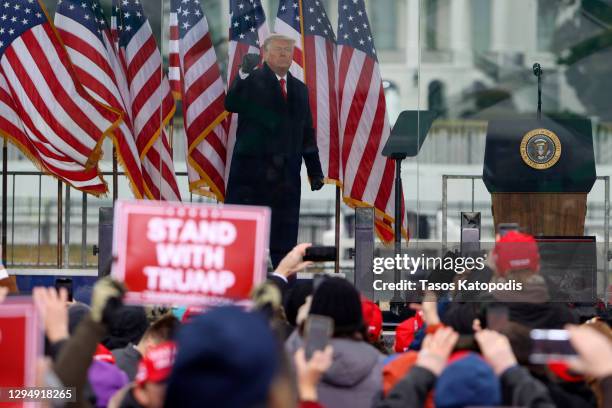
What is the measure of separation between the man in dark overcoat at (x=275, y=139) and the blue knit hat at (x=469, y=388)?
13.3 ft

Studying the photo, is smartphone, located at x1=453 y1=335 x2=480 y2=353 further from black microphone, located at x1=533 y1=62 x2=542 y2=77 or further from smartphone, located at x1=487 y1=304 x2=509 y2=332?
black microphone, located at x1=533 y1=62 x2=542 y2=77

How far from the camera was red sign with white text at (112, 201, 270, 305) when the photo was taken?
5.45 metres

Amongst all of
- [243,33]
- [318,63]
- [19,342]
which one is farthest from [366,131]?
[19,342]

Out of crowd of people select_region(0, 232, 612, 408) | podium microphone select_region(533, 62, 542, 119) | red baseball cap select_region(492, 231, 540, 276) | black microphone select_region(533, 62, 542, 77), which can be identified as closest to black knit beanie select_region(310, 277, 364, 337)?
crowd of people select_region(0, 232, 612, 408)

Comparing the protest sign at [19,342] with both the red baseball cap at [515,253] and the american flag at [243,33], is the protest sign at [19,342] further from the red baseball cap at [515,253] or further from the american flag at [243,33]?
the american flag at [243,33]

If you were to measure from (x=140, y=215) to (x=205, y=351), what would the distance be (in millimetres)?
2993

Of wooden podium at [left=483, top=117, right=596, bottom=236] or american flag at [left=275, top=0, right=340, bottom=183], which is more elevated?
american flag at [left=275, top=0, right=340, bottom=183]

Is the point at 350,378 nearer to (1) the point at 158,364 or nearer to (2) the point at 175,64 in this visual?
(1) the point at 158,364

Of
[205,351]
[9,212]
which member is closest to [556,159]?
[9,212]

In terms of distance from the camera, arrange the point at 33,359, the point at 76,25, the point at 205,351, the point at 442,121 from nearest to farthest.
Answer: the point at 205,351
the point at 33,359
the point at 442,121
the point at 76,25

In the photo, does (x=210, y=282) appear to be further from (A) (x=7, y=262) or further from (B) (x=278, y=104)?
(A) (x=7, y=262)

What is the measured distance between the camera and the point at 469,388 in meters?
4.46

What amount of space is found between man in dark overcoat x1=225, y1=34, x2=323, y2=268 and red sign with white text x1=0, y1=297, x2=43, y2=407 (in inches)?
149

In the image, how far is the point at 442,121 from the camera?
8188mm
